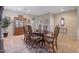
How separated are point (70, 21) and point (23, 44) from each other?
3.50 feet

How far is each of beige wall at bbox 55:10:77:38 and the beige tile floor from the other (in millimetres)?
141

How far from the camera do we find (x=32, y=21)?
2.27 meters

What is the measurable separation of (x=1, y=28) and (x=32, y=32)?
625 mm

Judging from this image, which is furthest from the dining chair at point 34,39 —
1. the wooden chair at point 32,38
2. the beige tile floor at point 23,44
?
the beige tile floor at point 23,44

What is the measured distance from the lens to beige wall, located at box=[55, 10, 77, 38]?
224 cm

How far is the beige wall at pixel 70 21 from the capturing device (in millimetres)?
2238

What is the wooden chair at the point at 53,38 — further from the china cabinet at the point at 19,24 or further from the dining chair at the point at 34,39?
the china cabinet at the point at 19,24

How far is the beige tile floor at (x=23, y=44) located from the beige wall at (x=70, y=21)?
141mm

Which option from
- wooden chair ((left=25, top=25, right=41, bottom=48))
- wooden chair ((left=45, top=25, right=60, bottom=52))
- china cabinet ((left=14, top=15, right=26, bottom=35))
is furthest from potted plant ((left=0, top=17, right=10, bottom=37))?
wooden chair ((left=45, top=25, right=60, bottom=52))

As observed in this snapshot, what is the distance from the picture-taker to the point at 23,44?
230 cm
